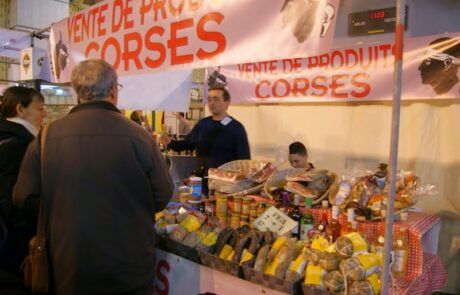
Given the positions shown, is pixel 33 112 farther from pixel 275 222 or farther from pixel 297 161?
pixel 297 161

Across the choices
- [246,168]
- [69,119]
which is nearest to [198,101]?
[246,168]

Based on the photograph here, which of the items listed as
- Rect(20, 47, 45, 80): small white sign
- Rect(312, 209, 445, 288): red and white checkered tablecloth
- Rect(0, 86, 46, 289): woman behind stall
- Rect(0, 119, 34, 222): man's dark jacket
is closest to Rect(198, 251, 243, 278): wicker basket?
Rect(312, 209, 445, 288): red and white checkered tablecloth

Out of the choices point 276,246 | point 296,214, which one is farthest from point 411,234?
point 276,246

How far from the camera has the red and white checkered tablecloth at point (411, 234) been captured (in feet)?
6.35

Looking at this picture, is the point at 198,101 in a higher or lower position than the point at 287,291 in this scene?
higher

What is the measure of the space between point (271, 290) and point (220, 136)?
7.44 ft

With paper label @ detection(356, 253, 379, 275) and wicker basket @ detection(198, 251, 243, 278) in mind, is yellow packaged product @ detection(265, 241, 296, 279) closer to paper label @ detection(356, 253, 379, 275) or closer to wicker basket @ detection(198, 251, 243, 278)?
wicker basket @ detection(198, 251, 243, 278)

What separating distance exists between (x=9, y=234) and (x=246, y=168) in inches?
69.0

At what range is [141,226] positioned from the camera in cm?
177

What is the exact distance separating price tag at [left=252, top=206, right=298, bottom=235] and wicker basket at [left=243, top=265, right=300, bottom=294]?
351 millimetres

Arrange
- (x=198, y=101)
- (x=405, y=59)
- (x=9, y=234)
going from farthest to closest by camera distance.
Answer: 1. (x=198, y=101)
2. (x=405, y=59)
3. (x=9, y=234)

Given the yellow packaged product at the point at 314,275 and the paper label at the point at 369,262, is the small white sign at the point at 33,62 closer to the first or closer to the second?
the yellow packaged product at the point at 314,275

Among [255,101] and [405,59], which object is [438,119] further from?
[255,101]

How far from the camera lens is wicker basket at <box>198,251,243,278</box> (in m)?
1.88
